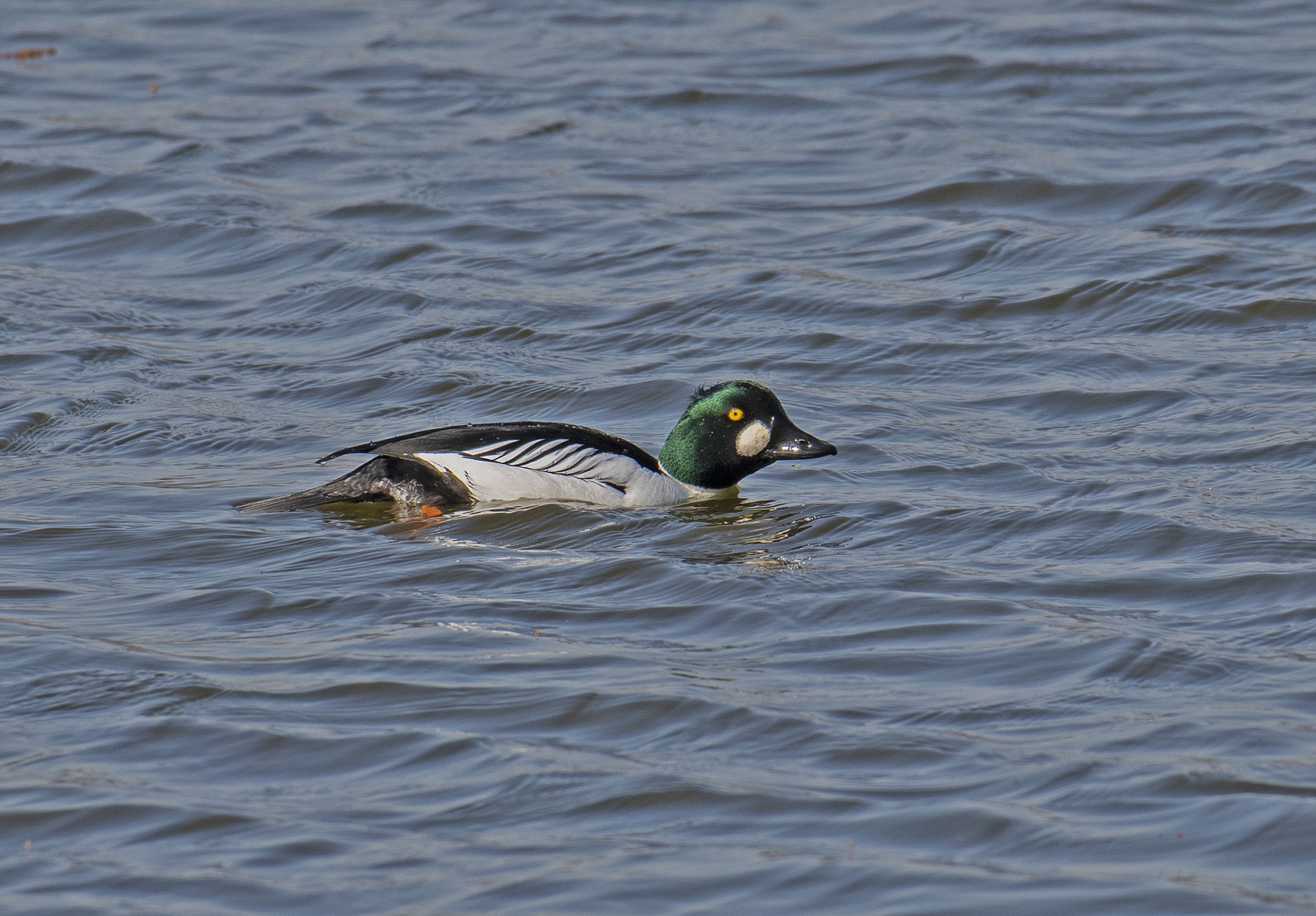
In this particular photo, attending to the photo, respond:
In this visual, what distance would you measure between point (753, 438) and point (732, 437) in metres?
0.10

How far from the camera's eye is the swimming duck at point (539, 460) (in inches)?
313

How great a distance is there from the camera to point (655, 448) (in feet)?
30.3

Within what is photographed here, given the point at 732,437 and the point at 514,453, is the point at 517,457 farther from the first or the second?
the point at 732,437

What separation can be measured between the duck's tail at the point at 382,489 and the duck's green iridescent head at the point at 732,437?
1077mm

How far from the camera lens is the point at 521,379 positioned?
9.95 meters

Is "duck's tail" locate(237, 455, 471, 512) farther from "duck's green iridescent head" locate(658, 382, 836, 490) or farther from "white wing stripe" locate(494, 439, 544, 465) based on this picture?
"duck's green iridescent head" locate(658, 382, 836, 490)

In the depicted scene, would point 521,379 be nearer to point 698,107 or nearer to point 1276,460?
point 1276,460

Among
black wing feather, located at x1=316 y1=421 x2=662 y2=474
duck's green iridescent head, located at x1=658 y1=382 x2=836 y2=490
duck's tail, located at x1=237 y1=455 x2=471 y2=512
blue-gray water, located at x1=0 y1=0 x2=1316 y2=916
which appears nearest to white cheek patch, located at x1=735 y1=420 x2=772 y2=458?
duck's green iridescent head, located at x1=658 y1=382 x2=836 y2=490

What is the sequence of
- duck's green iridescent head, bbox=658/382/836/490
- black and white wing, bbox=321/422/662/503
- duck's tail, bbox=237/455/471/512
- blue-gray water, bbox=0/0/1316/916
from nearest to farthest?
blue-gray water, bbox=0/0/1316/916, duck's tail, bbox=237/455/471/512, black and white wing, bbox=321/422/662/503, duck's green iridescent head, bbox=658/382/836/490

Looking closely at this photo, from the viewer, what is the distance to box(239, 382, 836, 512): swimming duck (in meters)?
7.95

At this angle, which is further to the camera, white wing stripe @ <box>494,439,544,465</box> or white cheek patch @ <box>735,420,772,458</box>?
white cheek patch @ <box>735,420,772,458</box>

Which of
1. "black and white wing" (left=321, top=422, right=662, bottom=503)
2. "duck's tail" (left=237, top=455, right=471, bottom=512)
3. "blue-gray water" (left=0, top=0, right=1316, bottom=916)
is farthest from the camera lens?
"black and white wing" (left=321, top=422, right=662, bottom=503)

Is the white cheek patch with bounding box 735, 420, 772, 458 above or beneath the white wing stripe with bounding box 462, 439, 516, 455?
beneath

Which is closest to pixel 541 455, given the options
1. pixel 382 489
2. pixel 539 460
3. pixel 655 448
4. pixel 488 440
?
pixel 539 460
